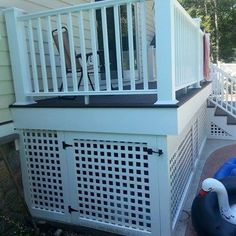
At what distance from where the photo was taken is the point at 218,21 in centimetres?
1870

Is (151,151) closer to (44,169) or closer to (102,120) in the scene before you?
(102,120)

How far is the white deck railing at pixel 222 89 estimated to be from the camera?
6367 millimetres

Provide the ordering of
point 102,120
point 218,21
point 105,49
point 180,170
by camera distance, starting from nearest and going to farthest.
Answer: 1. point 105,49
2. point 102,120
3. point 180,170
4. point 218,21

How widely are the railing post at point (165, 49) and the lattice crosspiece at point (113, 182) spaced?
0.56 metres

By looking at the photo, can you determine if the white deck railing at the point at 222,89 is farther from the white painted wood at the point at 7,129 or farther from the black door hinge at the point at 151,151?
the white painted wood at the point at 7,129

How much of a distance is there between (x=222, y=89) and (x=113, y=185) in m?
4.20

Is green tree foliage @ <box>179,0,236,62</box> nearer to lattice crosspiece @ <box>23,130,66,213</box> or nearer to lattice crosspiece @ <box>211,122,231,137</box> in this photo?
lattice crosspiece @ <box>211,122,231,137</box>

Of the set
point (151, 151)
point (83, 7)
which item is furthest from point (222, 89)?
point (83, 7)

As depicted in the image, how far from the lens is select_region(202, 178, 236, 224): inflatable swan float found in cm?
279

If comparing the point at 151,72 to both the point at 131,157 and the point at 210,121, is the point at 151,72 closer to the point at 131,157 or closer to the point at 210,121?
A: the point at 210,121

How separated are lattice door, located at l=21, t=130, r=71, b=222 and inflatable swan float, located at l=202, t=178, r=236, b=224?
1.44m

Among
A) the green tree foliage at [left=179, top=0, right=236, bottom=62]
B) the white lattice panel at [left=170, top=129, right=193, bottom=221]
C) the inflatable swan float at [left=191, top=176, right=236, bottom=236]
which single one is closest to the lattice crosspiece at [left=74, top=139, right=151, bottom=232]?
the white lattice panel at [left=170, top=129, right=193, bottom=221]

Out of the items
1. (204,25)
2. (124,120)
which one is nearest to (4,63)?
(124,120)

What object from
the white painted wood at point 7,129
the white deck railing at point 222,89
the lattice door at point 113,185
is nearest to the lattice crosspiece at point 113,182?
the lattice door at point 113,185
